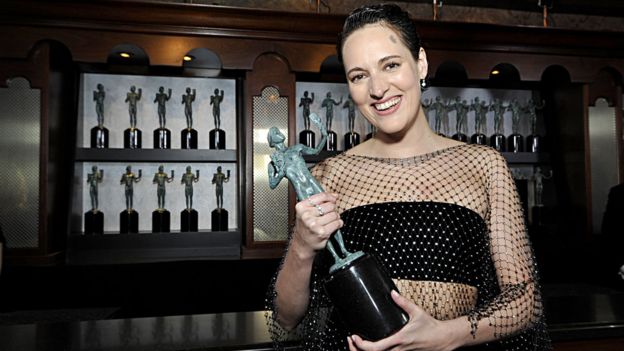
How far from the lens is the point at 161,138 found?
3.11m

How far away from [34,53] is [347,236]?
2384mm

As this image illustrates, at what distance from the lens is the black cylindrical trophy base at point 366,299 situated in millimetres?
782

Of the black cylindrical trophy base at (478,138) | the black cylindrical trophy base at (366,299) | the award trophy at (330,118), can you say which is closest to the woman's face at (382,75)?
the black cylindrical trophy base at (366,299)

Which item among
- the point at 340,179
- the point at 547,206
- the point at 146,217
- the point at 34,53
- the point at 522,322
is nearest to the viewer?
the point at 522,322

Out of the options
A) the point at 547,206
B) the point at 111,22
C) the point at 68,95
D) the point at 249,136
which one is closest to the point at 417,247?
the point at 249,136

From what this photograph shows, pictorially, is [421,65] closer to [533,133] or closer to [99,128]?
[99,128]

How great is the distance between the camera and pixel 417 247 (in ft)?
3.32

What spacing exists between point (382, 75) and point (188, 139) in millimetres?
2410

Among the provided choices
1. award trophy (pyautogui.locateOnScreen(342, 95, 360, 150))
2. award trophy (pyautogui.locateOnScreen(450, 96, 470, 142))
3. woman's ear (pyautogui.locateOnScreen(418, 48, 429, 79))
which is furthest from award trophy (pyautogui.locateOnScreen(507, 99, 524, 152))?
woman's ear (pyautogui.locateOnScreen(418, 48, 429, 79))

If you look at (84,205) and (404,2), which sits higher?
(404,2)

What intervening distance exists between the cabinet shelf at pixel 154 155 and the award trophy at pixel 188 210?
0.16 m

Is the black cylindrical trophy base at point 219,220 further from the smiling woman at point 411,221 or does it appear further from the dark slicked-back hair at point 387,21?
the dark slicked-back hair at point 387,21

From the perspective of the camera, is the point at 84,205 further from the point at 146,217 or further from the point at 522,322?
the point at 522,322
